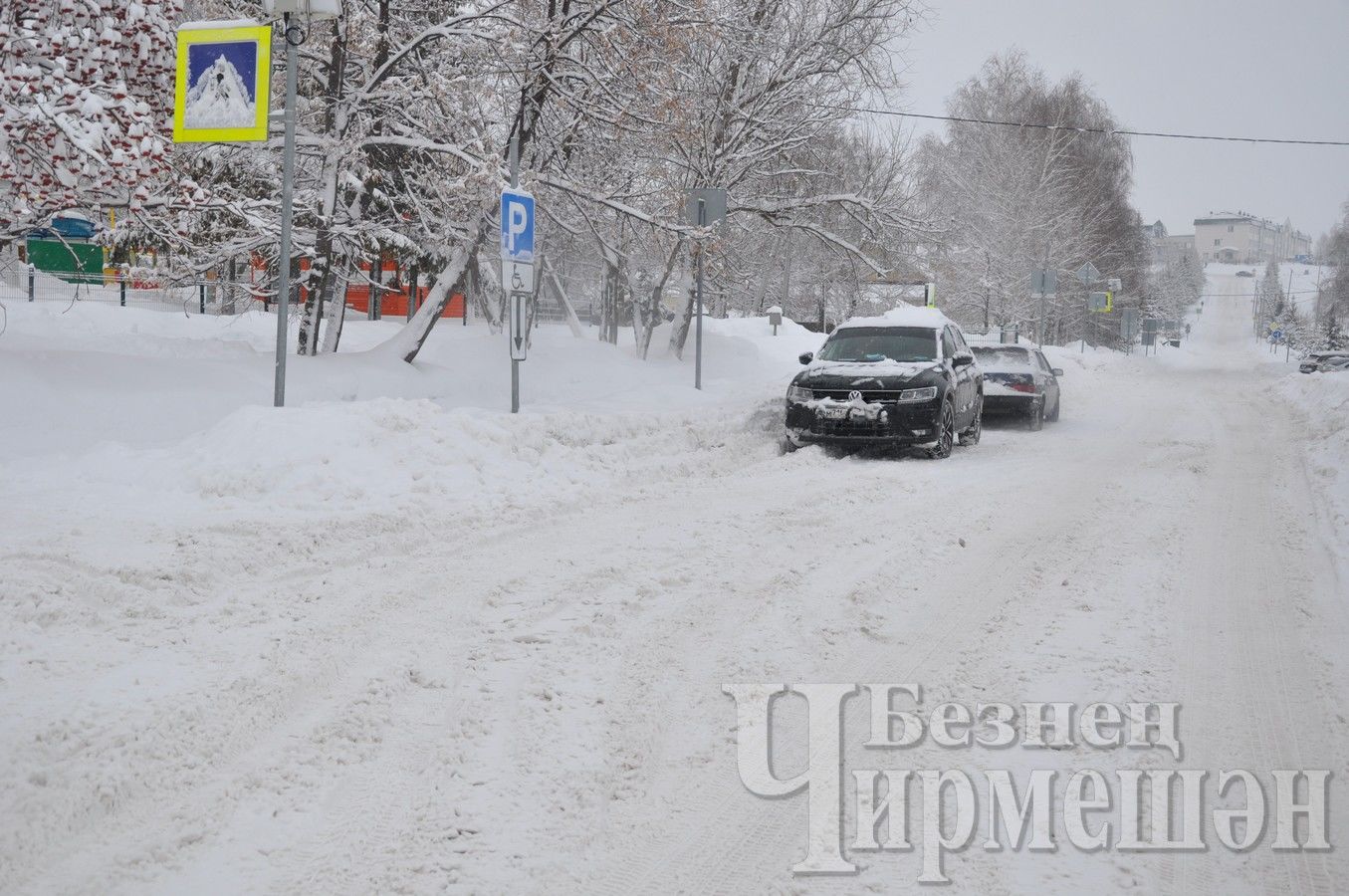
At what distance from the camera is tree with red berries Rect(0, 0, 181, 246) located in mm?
9281

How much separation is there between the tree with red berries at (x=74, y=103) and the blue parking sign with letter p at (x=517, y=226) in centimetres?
317

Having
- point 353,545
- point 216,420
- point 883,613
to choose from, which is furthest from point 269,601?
point 216,420

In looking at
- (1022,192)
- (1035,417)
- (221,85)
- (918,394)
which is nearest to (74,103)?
(221,85)

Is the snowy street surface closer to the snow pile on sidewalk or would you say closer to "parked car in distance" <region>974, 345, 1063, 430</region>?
the snow pile on sidewalk

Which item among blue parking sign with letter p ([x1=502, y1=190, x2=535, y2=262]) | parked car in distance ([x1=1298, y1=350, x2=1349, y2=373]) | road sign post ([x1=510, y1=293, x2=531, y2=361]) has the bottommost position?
road sign post ([x1=510, y1=293, x2=531, y2=361])

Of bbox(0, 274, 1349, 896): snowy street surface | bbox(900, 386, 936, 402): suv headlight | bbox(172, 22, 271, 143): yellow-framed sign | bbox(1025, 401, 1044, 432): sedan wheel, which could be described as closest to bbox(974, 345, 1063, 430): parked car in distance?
bbox(1025, 401, 1044, 432): sedan wheel

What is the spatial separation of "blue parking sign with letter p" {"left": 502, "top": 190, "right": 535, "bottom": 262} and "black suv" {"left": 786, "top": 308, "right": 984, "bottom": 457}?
136 inches

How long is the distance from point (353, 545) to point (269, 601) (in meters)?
1.29

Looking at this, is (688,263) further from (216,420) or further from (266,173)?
(216,420)

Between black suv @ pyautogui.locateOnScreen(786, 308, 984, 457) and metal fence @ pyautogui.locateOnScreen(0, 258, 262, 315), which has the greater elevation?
metal fence @ pyautogui.locateOnScreen(0, 258, 262, 315)

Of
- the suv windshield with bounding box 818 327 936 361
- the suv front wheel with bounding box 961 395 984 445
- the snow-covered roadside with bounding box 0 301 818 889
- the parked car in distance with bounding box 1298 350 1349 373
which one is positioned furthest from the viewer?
the parked car in distance with bounding box 1298 350 1349 373

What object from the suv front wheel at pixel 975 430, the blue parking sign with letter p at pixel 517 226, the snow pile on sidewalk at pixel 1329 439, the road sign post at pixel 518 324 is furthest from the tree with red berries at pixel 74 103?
the snow pile on sidewalk at pixel 1329 439

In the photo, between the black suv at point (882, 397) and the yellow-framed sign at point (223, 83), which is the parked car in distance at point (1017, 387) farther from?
the yellow-framed sign at point (223, 83)

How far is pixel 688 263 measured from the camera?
20.9 meters
